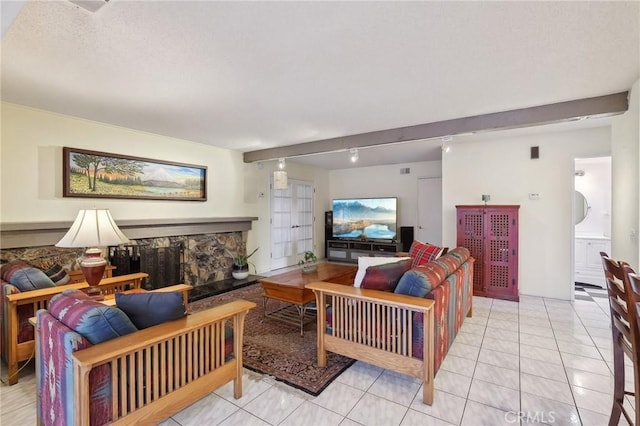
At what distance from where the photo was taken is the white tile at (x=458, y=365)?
2.40 m

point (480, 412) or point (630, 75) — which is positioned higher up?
point (630, 75)

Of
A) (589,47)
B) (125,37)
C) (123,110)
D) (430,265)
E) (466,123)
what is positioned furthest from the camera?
(466,123)

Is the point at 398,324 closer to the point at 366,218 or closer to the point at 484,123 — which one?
the point at 484,123

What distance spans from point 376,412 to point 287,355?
98 centimetres

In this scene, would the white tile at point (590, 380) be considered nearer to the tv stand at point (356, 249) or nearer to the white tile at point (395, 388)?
the white tile at point (395, 388)

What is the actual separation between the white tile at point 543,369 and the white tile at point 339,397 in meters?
1.43

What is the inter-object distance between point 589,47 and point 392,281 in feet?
6.86

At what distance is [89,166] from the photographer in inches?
140

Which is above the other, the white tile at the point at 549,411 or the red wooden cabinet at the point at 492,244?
the red wooden cabinet at the point at 492,244

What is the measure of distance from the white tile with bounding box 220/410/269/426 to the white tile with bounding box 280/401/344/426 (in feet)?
0.51

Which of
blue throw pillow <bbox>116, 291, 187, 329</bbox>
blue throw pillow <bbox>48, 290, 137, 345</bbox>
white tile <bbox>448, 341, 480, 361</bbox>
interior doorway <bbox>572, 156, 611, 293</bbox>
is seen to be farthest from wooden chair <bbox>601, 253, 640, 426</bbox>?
interior doorway <bbox>572, 156, 611, 293</bbox>

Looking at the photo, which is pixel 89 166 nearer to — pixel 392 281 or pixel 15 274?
pixel 15 274

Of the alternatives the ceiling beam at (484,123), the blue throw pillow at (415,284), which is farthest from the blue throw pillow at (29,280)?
the ceiling beam at (484,123)

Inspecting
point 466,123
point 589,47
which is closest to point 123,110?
point 466,123
